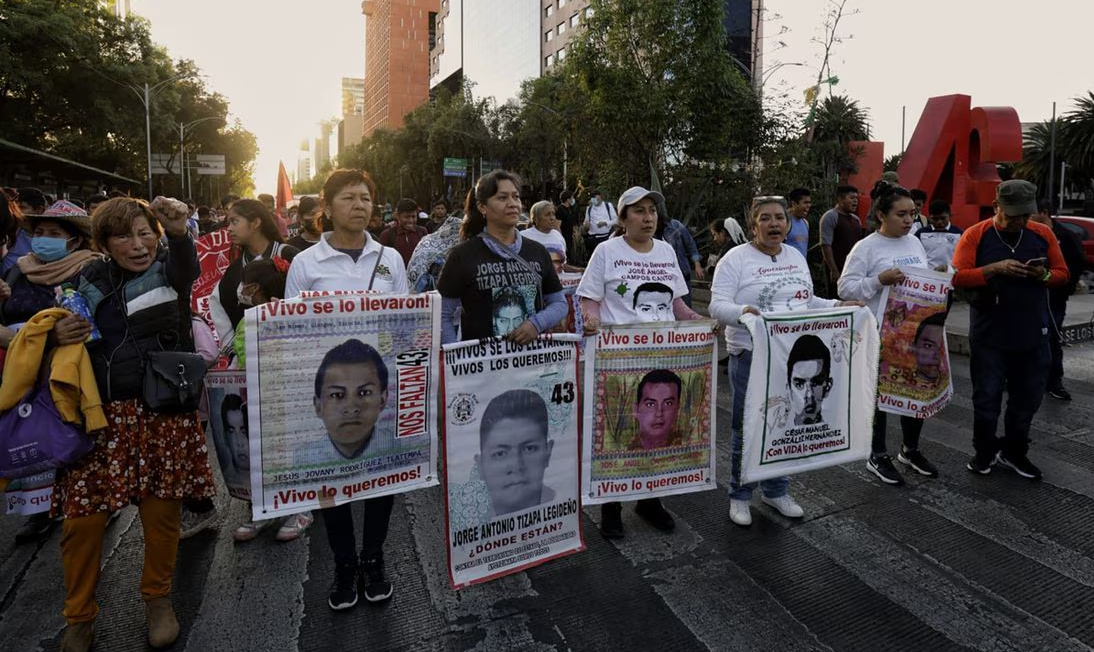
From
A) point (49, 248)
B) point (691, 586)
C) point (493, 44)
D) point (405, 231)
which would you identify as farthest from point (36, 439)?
point (493, 44)

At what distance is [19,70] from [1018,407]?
3570 cm

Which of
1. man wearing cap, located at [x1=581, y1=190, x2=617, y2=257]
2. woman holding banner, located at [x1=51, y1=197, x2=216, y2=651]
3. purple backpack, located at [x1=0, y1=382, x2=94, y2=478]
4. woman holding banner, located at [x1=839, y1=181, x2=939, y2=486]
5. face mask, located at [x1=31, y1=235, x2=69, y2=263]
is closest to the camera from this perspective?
purple backpack, located at [x1=0, y1=382, x2=94, y2=478]

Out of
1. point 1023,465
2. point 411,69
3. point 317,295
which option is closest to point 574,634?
point 317,295

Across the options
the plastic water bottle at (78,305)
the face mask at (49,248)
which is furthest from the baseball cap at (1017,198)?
the face mask at (49,248)

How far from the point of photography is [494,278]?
3.67 meters

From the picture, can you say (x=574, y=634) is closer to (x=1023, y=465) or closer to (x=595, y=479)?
(x=595, y=479)

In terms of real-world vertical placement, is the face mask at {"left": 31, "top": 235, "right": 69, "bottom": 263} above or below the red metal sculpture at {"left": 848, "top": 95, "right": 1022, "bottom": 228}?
below

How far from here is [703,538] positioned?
4.12 m

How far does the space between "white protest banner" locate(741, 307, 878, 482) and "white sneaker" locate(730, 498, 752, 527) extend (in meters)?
0.39

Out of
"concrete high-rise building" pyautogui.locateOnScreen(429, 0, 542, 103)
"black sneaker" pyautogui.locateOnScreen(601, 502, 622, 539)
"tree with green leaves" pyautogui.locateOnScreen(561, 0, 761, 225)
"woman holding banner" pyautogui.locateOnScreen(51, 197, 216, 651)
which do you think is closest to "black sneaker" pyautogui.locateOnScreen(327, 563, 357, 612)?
"woman holding banner" pyautogui.locateOnScreen(51, 197, 216, 651)

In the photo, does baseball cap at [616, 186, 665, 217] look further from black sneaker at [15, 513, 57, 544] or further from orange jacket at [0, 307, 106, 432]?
black sneaker at [15, 513, 57, 544]

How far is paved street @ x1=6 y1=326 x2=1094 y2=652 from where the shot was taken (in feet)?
10.3

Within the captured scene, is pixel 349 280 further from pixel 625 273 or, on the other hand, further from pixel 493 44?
pixel 493 44

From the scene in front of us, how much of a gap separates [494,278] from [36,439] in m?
2.05
